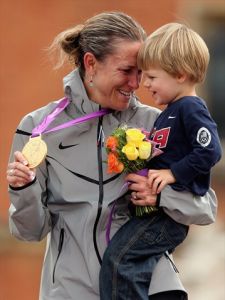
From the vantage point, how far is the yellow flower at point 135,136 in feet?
13.6

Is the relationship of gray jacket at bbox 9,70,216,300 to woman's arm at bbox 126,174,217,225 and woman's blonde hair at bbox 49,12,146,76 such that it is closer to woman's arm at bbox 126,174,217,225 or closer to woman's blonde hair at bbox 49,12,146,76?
woman's arm at bbox 126,174,217,225

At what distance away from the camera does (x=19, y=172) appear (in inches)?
163

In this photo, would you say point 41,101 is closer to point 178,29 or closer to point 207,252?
point 207,252

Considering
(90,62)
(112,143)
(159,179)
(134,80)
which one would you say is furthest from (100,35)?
(159,179)

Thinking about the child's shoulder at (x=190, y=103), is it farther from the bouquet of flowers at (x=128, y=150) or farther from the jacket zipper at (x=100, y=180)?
the jacket zipper at (x=100, y=180)

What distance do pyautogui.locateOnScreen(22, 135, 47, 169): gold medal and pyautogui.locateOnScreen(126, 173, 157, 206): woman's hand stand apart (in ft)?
1.06

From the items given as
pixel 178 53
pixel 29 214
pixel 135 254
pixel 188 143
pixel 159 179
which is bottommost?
pixel 135 254

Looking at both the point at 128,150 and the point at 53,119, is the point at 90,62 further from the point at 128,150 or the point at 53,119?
the point at 128,150

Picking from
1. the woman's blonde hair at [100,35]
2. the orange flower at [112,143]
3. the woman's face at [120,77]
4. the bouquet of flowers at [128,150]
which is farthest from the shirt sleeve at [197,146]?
the woman's blonde hair at [100,35]

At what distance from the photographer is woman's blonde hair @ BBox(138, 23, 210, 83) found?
164 inches

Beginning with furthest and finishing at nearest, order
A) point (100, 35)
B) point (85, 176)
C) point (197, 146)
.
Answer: point (100, 35)
point (85, 176)
point (197, 146)

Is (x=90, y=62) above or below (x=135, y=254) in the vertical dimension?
above

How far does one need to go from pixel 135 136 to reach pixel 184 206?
0.30 m

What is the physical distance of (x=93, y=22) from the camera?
176 inches
